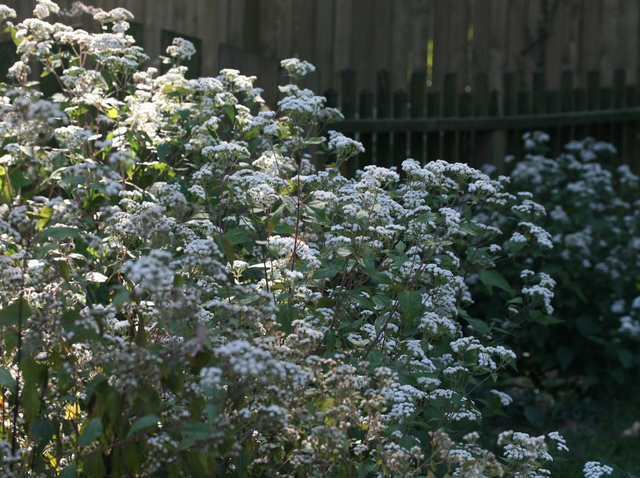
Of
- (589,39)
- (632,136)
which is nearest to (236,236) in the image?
(632,136)

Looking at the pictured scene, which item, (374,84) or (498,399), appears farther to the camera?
(374,84)

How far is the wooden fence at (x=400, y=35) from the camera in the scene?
4914mm

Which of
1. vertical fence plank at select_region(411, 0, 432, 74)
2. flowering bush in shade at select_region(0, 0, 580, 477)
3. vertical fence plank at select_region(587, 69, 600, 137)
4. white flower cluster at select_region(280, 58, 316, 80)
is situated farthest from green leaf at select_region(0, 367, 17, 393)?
vertical fence plank at select_region(587, 69, 600, 137)

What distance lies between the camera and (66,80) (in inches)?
119

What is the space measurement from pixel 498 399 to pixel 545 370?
2.39 metres

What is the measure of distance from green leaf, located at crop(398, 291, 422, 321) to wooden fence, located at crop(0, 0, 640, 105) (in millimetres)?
2320

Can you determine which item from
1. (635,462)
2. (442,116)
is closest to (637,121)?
(442,116)

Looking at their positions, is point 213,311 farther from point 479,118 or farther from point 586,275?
point 479,118

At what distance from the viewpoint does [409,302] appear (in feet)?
8.04

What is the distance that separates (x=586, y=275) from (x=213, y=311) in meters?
A: 3.66

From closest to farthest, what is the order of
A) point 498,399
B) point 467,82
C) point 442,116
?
point 498,399 → point 442,116 → point 467,82

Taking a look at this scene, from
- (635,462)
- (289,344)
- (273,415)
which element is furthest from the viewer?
(635,462)

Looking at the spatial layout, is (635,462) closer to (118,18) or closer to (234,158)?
(234,158)

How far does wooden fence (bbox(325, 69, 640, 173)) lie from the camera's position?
5223 millimetres
